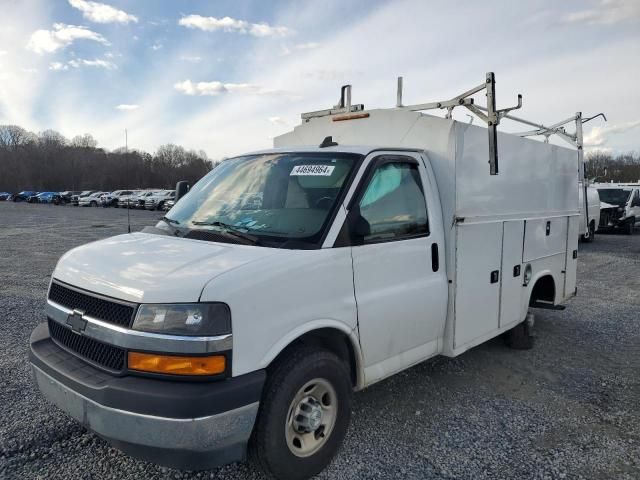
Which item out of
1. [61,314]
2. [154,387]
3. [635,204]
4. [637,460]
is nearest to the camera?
[154,387]

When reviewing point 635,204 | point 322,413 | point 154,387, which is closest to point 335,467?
point 322,413

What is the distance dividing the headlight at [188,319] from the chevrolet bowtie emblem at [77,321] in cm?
52

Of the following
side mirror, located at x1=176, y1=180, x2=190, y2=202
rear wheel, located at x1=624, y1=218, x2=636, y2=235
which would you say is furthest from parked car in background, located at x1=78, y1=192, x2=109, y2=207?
side mirror, located at x1=176, y1=180, x2=190, y2=202

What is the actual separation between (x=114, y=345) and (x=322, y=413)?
133 cm

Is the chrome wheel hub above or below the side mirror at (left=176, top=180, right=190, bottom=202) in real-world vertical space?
below

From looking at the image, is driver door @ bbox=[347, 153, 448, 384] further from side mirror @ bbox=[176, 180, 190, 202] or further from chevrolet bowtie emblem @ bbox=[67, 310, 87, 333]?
side mirror @ bbox=[176, 180, 190, 202]

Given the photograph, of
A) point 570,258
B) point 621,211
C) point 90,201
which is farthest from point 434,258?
point 90,201

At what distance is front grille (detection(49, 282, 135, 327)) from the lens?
8.67 feet

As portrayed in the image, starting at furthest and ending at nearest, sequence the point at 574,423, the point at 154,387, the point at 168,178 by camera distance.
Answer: the point at 168,178
the point at 574,423
the point at 154,387

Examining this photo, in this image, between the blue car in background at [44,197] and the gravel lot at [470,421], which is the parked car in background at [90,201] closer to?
the blue car in background at [44,197]

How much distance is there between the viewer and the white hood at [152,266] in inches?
102

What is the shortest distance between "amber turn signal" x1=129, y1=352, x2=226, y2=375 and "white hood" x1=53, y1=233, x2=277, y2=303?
0.29m

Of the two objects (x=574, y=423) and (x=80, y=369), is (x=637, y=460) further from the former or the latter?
(x=80, y=369)

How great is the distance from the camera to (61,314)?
3084 millimetres
